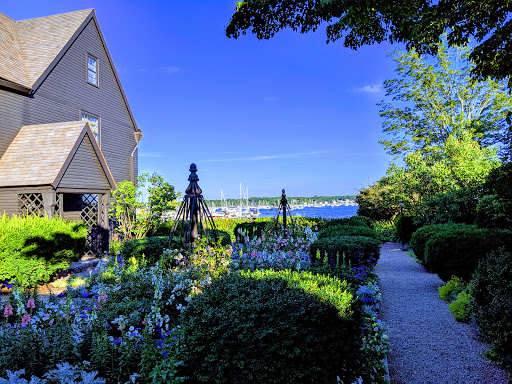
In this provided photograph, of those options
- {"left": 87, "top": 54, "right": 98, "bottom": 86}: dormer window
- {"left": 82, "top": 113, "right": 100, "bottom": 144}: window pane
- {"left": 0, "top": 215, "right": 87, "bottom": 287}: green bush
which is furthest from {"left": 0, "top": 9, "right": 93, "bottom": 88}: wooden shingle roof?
{"left": 0, "top": 215, "right": 87, "bottom": 287}: green bush

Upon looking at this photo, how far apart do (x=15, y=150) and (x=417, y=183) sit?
17.6 metres

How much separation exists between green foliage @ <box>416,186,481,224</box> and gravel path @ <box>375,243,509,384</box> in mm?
4997

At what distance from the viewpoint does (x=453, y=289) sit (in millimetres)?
7129

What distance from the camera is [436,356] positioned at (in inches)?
180

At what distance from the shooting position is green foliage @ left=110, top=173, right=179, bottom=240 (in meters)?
14.0

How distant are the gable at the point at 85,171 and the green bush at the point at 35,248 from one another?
9.37ft

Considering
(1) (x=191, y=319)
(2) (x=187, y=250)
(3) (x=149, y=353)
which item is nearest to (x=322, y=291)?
(1) (x=191, y=319)

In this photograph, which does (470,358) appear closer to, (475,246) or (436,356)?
(436,356)

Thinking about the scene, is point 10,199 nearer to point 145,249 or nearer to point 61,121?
point 61,121

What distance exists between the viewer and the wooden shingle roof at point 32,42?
1328 centimetres

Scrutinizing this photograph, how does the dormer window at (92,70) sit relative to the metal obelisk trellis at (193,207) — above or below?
above

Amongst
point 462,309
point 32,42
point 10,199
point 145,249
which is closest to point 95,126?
point 32,42

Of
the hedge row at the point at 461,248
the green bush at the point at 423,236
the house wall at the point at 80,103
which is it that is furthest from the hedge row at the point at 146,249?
the house wall at the point at 80,103

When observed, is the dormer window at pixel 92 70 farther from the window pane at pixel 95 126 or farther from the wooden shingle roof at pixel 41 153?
the wooden shingle roof at pixel 41 153
